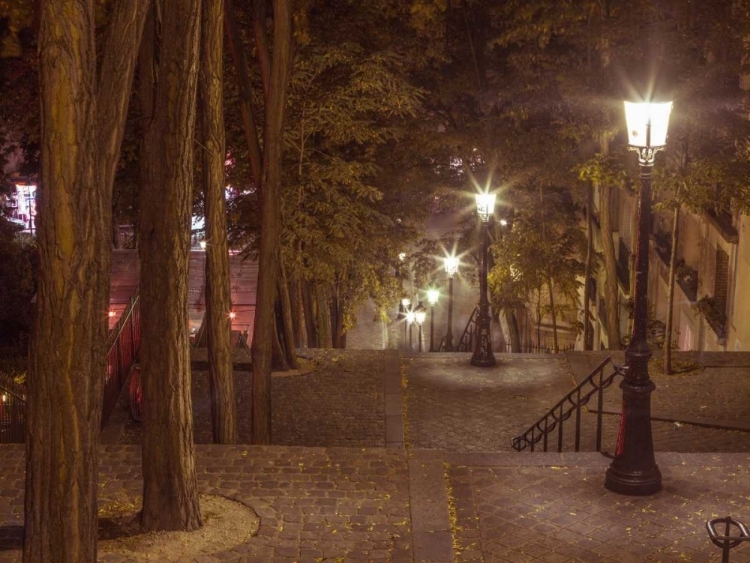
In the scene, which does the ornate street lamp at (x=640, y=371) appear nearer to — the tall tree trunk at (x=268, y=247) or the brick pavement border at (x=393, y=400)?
the tall tree trunk at (x=268, y=247)

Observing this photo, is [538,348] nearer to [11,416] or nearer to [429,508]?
[11,416]

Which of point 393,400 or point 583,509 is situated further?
point 393,400

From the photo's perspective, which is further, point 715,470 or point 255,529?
point 715,470

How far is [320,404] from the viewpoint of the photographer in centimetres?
1620

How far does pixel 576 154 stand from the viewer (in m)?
27.0

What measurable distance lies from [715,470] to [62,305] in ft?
23.1

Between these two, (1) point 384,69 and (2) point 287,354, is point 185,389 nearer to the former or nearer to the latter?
(2) point 287,354

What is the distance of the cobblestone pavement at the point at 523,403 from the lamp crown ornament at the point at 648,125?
198 inches

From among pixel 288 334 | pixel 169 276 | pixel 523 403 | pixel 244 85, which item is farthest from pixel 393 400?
pixel 169 276

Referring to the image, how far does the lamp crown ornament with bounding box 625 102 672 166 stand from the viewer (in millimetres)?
10023

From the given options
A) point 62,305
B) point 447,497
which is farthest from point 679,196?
point 62,305

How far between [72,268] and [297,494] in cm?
419

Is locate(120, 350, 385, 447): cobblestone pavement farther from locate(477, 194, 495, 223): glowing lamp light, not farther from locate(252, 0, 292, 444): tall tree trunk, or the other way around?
locate(477, 194, 495, 223): glowing lamp light

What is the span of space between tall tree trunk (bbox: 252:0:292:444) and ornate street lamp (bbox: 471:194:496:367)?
21.7ft
